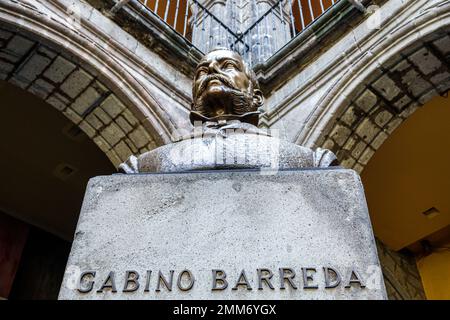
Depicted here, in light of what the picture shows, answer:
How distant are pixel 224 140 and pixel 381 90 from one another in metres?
2.69

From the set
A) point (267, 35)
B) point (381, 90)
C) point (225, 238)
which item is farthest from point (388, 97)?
point (225, 238)

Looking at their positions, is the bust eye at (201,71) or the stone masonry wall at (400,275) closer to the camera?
the bust eye at (201,71)

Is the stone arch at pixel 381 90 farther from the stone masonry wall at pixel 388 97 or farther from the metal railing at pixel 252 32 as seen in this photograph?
the metal railing at pixel 252 32

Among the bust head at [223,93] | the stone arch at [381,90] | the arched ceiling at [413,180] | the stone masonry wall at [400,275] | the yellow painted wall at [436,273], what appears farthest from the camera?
the yellow painted wall at [436,273]

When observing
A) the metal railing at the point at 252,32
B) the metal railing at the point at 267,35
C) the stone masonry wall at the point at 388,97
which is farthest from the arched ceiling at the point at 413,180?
the metal railing at the point at 267,35

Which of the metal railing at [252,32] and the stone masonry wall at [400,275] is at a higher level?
the metal railing at [252,32]

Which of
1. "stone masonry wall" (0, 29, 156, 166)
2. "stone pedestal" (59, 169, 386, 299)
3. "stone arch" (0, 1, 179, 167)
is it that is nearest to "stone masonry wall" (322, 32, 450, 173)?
"stone arch" (0, 1, 179, 167)

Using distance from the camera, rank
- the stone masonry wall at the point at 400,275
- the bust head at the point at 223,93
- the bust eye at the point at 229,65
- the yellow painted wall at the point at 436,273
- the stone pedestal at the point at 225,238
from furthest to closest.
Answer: the yellow painted wall at the point at 436,273
the stone masonry wall at the point at 400,275
the bust eye at the point at 229,65
the bust head at the point at 223,93
the stone pedestal at the point at 225,238

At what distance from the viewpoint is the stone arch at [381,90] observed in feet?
12.3

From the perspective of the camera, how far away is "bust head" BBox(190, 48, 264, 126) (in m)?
2.11

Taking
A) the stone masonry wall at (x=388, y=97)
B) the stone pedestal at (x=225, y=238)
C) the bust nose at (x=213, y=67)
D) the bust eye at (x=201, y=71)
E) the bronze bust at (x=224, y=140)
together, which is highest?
the stone masonry wall at (x=388, y=97)

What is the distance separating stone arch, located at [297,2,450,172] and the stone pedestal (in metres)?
2.63

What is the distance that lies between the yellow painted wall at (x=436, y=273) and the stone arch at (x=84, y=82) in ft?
14.0

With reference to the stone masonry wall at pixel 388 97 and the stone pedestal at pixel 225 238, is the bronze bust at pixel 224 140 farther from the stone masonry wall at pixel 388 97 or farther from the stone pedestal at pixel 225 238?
the stone masonry wall at pixel 388 97
